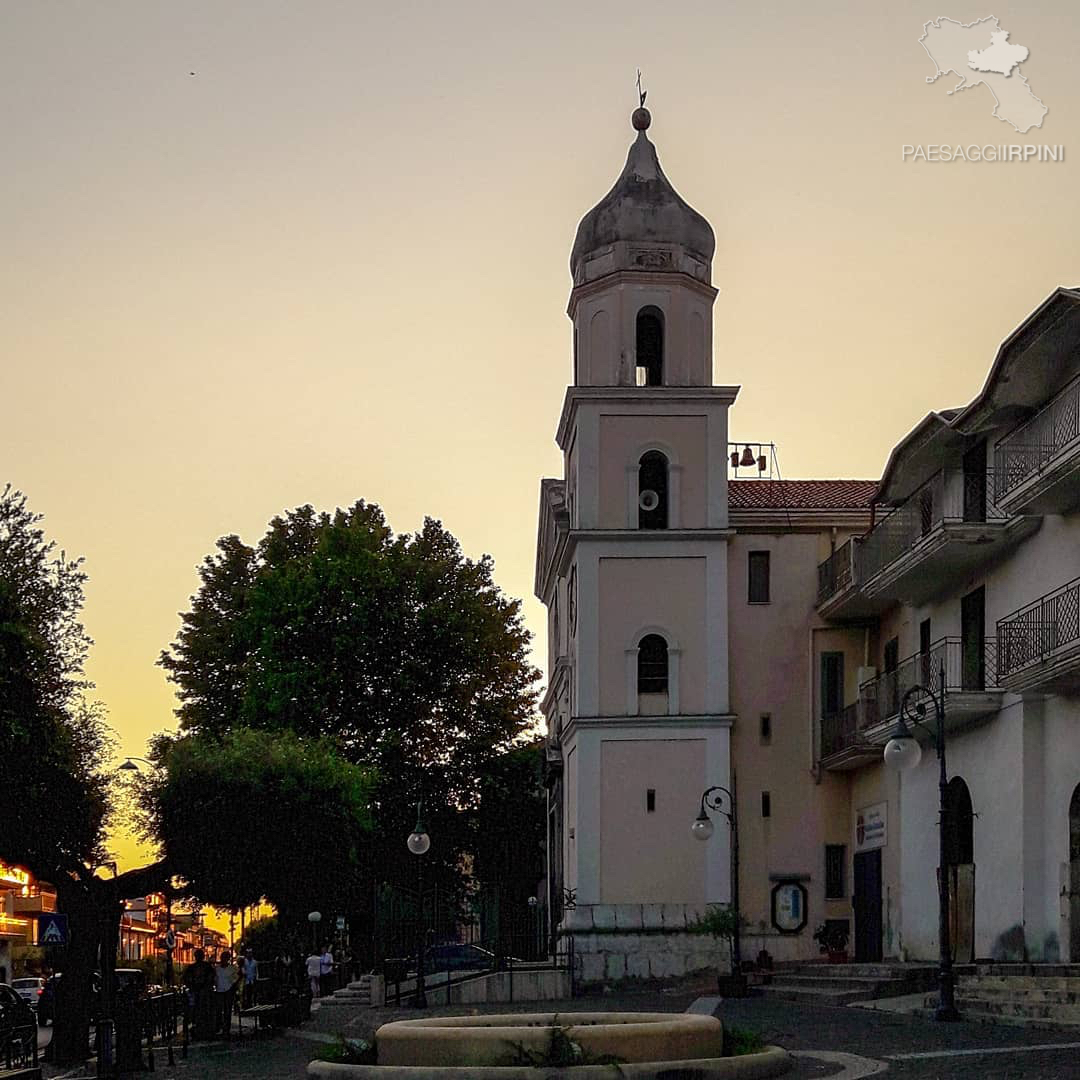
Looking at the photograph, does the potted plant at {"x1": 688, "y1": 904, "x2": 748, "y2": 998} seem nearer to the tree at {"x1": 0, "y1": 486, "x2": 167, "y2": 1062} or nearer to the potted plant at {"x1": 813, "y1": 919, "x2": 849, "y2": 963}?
the potted plant at {"x1": 813, "y1": 919, "x2": 849, "y2": 963}

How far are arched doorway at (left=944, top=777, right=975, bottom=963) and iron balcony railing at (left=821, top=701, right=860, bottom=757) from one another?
210 inches

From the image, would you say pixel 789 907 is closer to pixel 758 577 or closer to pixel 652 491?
pixel 758 577

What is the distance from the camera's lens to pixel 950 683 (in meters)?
35.0

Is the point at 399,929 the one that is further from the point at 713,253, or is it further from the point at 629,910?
the point at 713,253

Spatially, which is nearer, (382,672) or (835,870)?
(835,870)

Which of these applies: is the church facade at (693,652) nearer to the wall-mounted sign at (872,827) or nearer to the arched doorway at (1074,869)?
the wall-mounted sign at (872,827)

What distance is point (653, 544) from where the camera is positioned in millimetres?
44469

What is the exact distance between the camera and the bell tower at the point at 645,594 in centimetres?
4322

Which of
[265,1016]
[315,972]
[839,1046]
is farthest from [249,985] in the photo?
[839,1046]

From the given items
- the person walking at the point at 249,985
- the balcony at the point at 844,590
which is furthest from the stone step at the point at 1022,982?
the person walking at the point at 249,985

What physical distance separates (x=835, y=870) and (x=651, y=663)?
6294mm

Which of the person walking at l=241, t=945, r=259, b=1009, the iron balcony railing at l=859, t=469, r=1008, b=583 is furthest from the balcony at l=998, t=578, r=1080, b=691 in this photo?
the person walking at l=241, t=945, r=259, b=1009

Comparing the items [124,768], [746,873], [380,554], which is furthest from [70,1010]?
[380,554]

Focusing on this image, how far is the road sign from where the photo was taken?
27.0 meters
